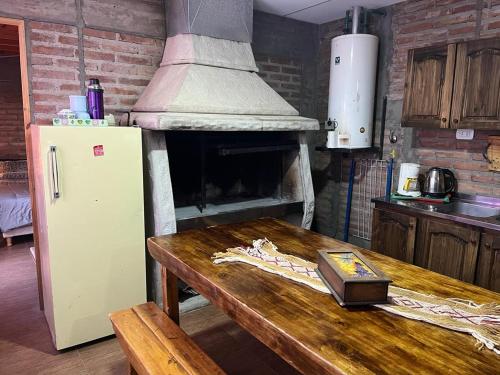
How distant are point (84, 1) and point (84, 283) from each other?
2.02 m

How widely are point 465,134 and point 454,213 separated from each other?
30.3 inches

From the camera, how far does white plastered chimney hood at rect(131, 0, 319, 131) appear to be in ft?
8.55

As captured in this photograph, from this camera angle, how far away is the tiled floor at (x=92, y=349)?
223 cm

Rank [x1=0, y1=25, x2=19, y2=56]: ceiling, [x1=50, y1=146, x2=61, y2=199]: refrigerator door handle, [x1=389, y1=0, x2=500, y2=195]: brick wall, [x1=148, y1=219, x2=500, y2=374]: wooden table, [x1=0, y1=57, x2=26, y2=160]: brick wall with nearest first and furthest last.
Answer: [x1=148, y1=219, x2=500, y2=374]: wooden table < [x1=50, y1=146, x2=61, y2=199]: refrigerator door handle < [x1=389, y1=0, x2=500, y2=195]: brick wall < [x1=0, y1=25, x2=19, y2=56]: ceiling < [x1=0, y1=57, x2=26, y2=160]: brick wall

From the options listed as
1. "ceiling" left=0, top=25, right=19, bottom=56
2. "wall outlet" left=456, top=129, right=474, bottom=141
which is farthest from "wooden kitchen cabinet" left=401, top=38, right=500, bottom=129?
"ceiling" left=0, top=25, right=19, bottom=56

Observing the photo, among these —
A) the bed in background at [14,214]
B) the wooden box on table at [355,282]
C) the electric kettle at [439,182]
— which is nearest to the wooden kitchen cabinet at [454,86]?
the electric kettle at [439,182]

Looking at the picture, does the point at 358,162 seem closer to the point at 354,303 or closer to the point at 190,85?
the point at 190,85

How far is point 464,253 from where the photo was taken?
8.25 ft

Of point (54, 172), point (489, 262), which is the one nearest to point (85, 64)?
point (54, 172)

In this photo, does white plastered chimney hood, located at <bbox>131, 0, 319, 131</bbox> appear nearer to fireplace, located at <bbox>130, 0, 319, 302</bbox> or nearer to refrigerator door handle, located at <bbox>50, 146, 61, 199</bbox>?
fireplace, located at <bbox>130, 0, 319, 302</bbox>

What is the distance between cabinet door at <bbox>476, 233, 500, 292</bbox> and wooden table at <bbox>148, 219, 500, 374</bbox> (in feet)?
3.52

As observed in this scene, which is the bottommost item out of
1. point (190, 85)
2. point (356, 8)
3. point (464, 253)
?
point (464, 253)

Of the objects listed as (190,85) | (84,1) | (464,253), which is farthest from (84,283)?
(464,253)

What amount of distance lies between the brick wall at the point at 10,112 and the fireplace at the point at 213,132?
13.1 feet
